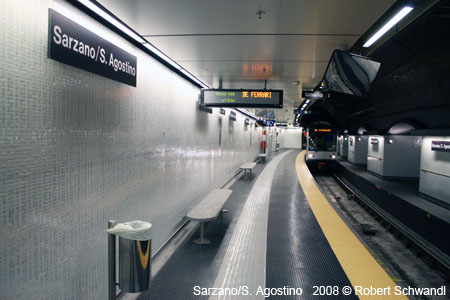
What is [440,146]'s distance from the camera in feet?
24.2

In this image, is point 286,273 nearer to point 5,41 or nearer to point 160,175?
point 160,175

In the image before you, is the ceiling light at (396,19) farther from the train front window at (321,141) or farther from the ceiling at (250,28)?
the train front window at (321,141)

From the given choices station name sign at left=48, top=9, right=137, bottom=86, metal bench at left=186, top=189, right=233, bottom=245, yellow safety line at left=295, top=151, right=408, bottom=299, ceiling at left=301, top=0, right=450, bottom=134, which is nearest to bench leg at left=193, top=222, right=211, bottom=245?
metal bench at left=186, top=189, right=233, bottom=245

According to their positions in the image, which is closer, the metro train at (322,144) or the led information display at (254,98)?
the led information display at (254,98)

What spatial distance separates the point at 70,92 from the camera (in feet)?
7.79

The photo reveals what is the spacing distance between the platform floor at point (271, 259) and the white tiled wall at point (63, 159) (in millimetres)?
797

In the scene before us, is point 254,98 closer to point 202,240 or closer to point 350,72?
point 350,72

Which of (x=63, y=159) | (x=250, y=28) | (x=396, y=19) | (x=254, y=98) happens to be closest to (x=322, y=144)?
(x=254, y=98)

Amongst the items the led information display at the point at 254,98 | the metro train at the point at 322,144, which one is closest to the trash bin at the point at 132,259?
the led information display at the point at 254,98

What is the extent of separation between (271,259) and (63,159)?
3.06 metres

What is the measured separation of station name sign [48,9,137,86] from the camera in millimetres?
2170

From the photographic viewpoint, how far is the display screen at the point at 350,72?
345cm

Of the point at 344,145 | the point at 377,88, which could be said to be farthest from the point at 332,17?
the point at 344,145

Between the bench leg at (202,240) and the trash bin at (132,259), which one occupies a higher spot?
the trash bin at (132,259)
